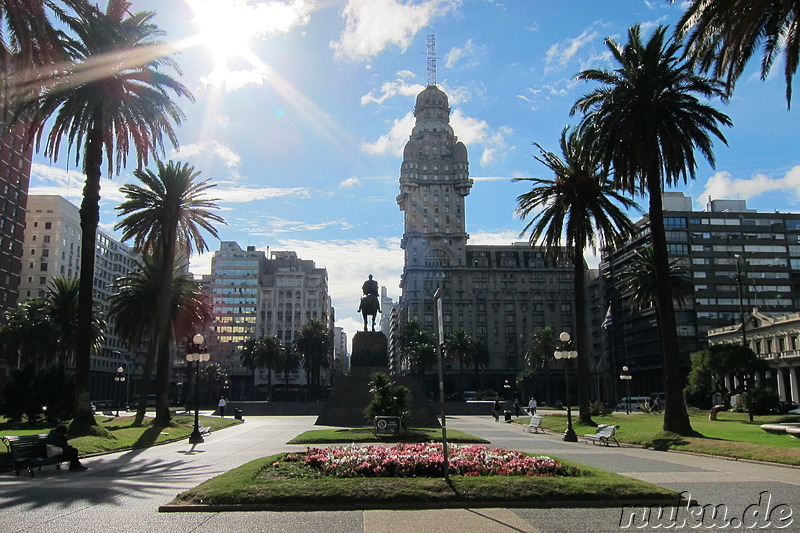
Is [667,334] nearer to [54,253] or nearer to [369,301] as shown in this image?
[369,301]

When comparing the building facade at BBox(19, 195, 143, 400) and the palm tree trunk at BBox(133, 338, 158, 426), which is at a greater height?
the building facade at BBox(19, 195, 143, 400)

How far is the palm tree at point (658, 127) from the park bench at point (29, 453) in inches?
1020

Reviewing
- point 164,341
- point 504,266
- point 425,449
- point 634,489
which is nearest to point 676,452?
point 425,449

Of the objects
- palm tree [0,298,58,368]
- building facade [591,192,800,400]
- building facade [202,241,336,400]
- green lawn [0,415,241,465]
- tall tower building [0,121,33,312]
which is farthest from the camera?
building facade [202,241,336,400]

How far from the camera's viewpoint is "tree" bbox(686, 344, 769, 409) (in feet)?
191

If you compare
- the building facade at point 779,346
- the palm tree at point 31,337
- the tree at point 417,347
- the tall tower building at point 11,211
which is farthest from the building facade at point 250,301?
the building facade at point 779,346

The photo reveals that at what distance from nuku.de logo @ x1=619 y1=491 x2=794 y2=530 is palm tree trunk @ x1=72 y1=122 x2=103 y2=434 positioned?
1039 inches

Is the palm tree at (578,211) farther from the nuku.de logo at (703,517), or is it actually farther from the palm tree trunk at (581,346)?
the nuku.de logo at (703,517)

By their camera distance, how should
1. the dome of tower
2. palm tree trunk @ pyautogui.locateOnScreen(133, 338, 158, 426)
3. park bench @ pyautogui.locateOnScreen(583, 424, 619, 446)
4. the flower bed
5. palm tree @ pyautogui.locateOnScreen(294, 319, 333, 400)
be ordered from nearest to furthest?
the flower bed < park bench @ pyautogui.locateOnScreen(583, 424, 619, 446) < palm tree trunk @ pyautogui.locateOnScreen(133, 338, 158, 426) < palm tree @ pyautogui.locateOnScreen(294, 319, 333, 400) < the dome of tower

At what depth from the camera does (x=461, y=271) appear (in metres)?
140

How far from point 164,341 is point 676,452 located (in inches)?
1257

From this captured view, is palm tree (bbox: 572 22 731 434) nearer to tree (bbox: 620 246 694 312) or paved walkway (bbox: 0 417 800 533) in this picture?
paved walkway (bbox: 0 417 800 533)

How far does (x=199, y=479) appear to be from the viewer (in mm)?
15734

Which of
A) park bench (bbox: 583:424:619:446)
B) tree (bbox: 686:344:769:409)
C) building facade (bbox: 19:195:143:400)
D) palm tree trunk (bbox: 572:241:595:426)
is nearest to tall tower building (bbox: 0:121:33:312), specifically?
building facade (bbox: 19:195:143:400)
